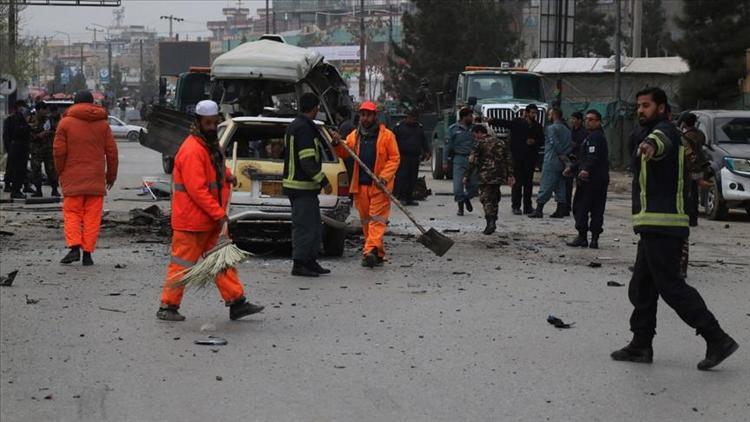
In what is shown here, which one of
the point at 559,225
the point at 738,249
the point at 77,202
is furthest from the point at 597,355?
the point at 559,225

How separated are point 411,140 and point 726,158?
5077 millimetres

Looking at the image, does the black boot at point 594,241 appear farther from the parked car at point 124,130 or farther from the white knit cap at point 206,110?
the parked car at point 124,130

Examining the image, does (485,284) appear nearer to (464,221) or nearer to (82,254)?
(82,254)

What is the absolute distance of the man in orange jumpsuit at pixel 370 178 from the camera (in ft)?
44.2

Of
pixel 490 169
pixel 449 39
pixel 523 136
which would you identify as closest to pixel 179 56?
pixel 449 39

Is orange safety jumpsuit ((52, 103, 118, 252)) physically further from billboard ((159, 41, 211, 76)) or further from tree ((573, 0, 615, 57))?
billboard ((159, 41, 211, 76))

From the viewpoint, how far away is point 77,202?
13297mm

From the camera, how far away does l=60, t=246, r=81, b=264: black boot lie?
43.1ft

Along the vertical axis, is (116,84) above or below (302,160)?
below

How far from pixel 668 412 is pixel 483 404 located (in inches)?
39.3

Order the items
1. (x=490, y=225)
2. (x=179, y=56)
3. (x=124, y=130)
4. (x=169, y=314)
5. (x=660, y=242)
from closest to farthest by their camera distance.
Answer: (x=660, y=242) < (x=169, y=314) < (x=490, y=225) < (x=124, y=130) < (x=179, y=56)

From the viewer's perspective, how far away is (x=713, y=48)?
37531 millimetres

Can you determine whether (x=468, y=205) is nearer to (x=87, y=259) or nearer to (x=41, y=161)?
(x=41, y=161)

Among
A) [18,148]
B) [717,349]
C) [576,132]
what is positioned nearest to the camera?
[717,349]
